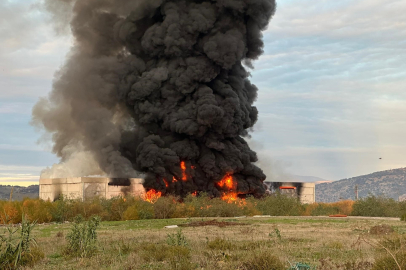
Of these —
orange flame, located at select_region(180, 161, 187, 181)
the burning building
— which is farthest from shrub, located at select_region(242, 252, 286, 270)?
the burning building

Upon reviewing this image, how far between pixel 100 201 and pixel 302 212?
74.1ft

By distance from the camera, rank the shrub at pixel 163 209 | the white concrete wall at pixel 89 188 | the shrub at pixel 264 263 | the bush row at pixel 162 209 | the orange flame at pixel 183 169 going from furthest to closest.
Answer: the orange flame at pixel 183 169
the white concrete wall at pixel 89 188
the shrub at pixel 163 209
the bush row at pixel 162 209
the shrub at pixel 264 263

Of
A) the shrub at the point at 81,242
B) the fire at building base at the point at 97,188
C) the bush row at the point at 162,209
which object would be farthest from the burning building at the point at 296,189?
the shrub at the point at 81,242

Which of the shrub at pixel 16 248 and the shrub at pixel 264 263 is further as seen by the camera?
the shrub at pixel 16 248

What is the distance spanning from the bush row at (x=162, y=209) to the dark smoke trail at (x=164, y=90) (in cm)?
1309

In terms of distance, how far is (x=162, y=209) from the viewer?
46.9 metres

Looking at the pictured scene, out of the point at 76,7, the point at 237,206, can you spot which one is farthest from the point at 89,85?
the point at 237,206

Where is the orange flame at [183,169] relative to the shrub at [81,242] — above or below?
above

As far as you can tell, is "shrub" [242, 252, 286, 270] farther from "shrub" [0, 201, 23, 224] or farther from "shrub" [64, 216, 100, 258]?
"shrub" [0, 201, 23, 224]

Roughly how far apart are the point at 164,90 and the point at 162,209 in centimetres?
2650

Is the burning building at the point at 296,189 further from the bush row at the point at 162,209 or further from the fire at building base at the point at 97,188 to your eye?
the bush row at the point at 162,209

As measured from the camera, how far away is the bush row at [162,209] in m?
42.3

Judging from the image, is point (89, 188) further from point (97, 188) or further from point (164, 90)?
point (164, 90)

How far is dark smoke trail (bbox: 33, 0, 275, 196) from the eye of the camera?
68.6 m
